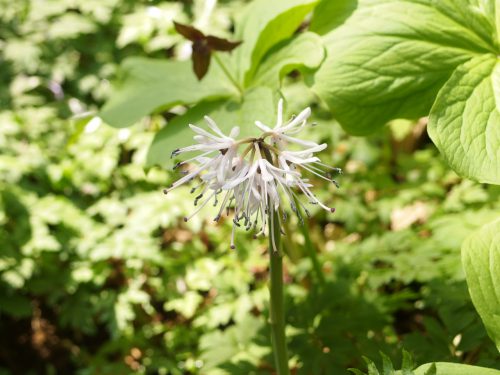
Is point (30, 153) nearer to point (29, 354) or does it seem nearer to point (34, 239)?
point (34, 239)

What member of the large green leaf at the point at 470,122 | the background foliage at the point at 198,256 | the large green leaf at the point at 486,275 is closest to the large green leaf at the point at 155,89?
the background foliage at the point at 198,256

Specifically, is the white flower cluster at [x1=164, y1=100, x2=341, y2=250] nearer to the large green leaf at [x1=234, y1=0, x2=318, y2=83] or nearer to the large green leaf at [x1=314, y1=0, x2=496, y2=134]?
the large green leaf at [x1=314, y1=0, x2=496, y2=134]

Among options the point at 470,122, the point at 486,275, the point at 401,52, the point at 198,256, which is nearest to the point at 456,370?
the point at 486,275

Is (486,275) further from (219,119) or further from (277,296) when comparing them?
→ (219,119)

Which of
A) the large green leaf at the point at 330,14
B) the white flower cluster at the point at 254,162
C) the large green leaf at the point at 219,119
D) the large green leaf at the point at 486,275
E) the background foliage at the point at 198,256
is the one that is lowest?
the background foliage at the point at 198,256

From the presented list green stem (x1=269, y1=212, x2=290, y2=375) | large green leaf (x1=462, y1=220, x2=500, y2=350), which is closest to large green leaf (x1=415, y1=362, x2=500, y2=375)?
large green leaf (x1=462, y1=220, x2=500, y2=350)

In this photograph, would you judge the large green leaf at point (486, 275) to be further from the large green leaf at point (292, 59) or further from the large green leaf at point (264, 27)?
the large green leaf at point (264, 27)

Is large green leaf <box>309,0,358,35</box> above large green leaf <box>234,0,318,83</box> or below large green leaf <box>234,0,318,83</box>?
above
